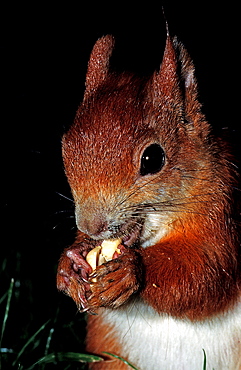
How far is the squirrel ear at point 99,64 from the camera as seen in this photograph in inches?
91.0

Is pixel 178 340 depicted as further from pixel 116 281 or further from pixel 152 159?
pixel 152 159

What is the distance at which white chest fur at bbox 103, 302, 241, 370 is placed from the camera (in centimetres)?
227

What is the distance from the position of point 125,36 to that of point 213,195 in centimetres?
212

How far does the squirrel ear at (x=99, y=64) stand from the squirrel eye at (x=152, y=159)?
0.43 metres

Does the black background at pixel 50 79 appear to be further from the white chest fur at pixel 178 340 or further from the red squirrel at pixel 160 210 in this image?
the red squirrel at pixel 160 210

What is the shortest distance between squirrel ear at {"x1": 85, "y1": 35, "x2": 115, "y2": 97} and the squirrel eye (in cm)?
43

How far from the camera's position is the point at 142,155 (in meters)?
1.96

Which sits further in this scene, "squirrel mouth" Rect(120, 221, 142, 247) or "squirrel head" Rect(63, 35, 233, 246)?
"squirrel mouth" Rect(120, 221, 142, 247)

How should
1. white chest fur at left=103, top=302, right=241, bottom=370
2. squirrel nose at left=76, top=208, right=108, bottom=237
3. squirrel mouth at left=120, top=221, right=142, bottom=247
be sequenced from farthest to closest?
1. white chest fur at left=103, top=302, right=241, bottom=370
2. squirrel mouth at left=120, top=221, right=142, bottom=247
3. squirrel nose at left=76, top=208, right=108, bottom=237

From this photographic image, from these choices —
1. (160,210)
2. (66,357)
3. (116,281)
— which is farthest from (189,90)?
(66,357)

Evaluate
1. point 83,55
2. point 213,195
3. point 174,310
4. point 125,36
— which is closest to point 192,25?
point 125,36

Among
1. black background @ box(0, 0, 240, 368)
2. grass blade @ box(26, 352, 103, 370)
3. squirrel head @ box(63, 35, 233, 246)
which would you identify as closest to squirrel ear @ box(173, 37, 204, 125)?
squirrel head @ box(63, 35, 233, 246)

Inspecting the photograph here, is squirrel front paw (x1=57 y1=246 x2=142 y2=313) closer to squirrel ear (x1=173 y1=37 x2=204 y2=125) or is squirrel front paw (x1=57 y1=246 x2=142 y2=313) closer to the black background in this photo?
squirrel ear (x1=173 y1=37 x2=204 y2=125)

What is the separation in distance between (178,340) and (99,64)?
117 centimetres
